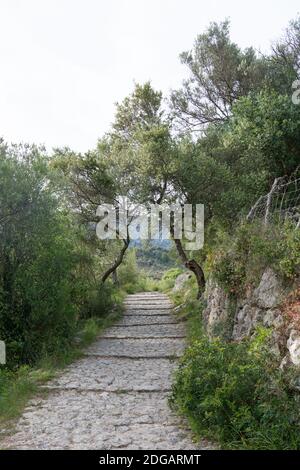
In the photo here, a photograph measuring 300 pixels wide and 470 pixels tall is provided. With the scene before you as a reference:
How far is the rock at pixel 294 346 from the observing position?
17.0 ft

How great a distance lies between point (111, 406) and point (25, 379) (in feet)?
6.49

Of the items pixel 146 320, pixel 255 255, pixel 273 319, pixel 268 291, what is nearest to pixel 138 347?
pixel 146 320

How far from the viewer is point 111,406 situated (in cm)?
675

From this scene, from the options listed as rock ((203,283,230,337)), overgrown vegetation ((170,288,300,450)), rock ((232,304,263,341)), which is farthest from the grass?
rock ((232,304,263,341))

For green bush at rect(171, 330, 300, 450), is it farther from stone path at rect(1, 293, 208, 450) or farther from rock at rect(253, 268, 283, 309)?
rock at rect(253, 268, 283, 309)

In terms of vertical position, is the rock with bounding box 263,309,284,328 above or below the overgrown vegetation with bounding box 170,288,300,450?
above

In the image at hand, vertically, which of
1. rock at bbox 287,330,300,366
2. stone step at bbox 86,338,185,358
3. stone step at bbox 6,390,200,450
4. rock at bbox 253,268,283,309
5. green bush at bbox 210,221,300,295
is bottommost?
stone step at bbox 86,338,185,358

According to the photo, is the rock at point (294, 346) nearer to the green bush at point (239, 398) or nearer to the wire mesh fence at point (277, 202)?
the green bush at point (239, 398)

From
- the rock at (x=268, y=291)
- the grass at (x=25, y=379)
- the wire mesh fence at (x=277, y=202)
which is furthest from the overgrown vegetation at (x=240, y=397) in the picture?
the wire mesh fence at (x=277, y=202)

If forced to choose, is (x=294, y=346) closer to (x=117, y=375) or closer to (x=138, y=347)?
(x=117, y=375)

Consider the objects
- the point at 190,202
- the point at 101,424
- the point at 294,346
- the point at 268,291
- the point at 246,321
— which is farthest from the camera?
the point at 190,202

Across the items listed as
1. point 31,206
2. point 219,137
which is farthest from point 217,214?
point 31,206

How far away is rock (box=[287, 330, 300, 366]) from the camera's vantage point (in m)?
5.19

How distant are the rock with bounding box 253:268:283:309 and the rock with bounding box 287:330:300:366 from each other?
140 cm
